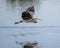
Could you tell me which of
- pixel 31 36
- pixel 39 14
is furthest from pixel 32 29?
pixel 39 14

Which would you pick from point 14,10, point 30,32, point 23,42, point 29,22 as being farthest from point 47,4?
point 23,42

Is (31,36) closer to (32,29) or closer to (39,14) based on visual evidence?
(32,29)

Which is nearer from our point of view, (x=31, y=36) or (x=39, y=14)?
(x=31, y=36)

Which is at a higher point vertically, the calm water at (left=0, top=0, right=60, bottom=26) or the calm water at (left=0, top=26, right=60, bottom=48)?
the calm water at (left=0, top=0, right=60, bottom=26)

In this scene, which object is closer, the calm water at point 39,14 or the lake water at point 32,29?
the lake water at point 32,29

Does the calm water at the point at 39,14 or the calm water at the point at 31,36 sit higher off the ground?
the calm water at the point at 39,14

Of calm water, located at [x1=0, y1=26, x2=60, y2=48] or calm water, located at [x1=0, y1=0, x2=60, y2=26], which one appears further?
calm water, located at [x1=0, y1=0, x2=60, y2=26]

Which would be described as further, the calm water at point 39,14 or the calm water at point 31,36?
the calm water at point 39,14

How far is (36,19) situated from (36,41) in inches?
12.5

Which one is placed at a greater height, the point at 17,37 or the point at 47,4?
the point at 47,4

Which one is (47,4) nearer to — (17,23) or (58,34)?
(17,23)

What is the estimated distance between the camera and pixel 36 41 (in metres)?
1.16

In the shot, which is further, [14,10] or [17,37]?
[14,10]

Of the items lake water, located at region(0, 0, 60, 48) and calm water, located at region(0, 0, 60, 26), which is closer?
lake water, located at region(0, 0, 60, 48)
